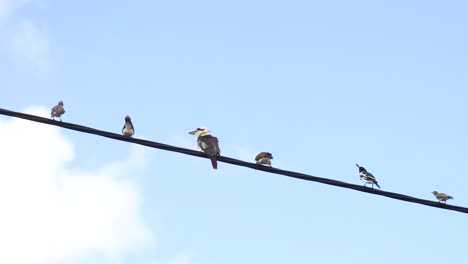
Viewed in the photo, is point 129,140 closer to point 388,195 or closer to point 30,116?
point 30,116

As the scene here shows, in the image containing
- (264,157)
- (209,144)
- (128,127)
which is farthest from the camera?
(264,157)

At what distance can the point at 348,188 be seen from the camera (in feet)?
40.4

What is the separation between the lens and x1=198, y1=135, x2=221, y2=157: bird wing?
1783cm

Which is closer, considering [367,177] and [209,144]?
[209,144]

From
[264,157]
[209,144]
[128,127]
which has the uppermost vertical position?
[264,157]

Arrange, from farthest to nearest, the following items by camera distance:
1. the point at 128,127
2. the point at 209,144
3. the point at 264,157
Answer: the point at 264,157 → the point at 128,127 → the point at 209,144

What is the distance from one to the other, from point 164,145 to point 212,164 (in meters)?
4.68

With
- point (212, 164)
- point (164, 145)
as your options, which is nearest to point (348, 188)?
point (164, 145)

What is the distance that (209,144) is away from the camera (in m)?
18.3

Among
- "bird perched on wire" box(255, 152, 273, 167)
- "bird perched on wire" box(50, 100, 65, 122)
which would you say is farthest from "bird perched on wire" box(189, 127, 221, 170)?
"bird perched on wire" box(50, 100, 65, 122)

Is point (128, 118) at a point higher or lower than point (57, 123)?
higher

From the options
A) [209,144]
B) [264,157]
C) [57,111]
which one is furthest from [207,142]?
[57,111]

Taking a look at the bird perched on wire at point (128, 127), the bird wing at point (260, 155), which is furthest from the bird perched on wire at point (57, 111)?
the bird wing at point (260, 155)

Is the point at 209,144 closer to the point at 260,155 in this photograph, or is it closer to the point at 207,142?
the point at 207,142
